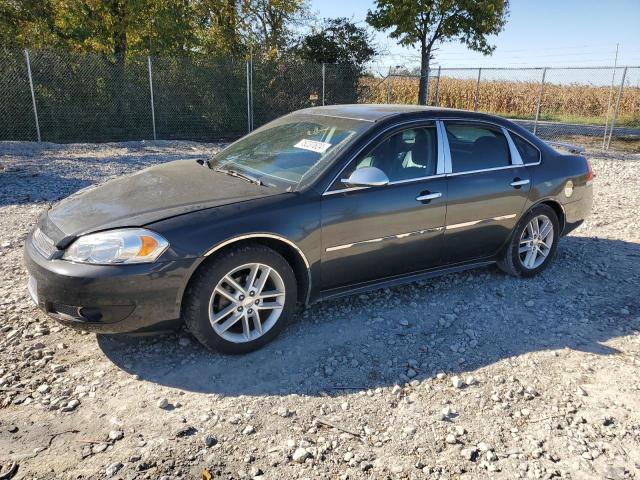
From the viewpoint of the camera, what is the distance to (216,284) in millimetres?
3330

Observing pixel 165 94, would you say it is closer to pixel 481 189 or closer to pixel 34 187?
pixel 34 187

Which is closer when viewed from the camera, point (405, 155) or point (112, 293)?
point (112, 293)

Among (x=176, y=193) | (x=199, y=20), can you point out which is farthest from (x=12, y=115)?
(x=176, y=193)

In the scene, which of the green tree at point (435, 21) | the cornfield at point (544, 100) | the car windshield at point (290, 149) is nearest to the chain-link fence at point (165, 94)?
the green tree at point (435, 21)

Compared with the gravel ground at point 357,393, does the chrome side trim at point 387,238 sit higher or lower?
higher

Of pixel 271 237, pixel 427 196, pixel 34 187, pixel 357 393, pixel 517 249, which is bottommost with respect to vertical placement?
pixel 357 393

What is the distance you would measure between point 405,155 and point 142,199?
80.1 inches

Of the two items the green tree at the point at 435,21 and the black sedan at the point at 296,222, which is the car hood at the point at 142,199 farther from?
the green tree at the point at 435,21

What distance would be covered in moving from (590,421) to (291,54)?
1893 centimetres

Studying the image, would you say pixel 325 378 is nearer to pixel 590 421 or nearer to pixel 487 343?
pixel 487 343

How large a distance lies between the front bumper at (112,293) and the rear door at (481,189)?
229 centimetres

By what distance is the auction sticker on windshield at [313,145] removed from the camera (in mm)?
4000

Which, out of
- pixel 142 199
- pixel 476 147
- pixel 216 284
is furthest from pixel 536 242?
pixel 142 199

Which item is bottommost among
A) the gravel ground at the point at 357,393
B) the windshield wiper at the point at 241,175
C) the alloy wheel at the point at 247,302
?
the gravel ground at the point at 357,393
